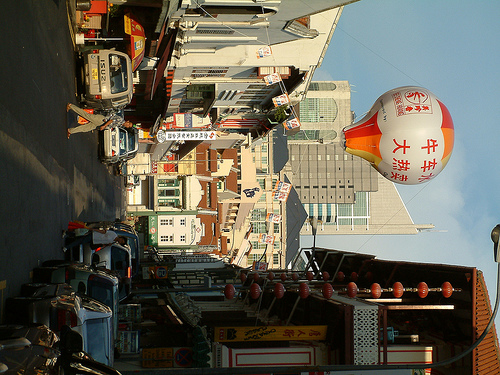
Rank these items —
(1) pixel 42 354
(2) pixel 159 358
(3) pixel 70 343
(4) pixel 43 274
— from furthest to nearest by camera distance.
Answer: (4) pixel 43 274
(2) pixel 159 358
(3) pixel 70 343
(1) pixel 42 354

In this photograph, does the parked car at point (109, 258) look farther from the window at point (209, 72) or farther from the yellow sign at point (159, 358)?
the window at point (209, 72)

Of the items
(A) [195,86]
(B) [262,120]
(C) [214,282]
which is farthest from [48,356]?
(B) [262,120]

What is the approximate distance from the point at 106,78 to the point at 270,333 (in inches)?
560

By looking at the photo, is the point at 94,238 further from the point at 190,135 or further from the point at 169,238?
the point at 169,238

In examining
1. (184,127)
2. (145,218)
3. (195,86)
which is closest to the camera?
(195,86)

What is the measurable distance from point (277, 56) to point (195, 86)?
7.20 m

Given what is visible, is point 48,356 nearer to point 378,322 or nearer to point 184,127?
point 378,322

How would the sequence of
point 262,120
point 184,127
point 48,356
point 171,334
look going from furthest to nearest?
→ point 262,120 → point 184,127 → point 171,334 → point 48,356

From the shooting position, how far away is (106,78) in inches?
829

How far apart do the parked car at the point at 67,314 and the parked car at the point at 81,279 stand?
142 cm

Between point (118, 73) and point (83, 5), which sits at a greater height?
point (83, 5)

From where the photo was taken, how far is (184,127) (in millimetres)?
40188

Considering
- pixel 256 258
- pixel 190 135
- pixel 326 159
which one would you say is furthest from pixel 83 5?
pixel 326 159

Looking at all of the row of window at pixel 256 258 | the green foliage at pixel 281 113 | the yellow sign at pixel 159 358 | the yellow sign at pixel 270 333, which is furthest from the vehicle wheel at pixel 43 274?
the row of window at pixel 256 258
